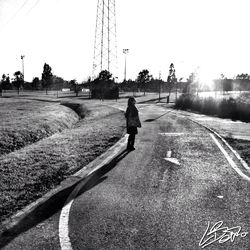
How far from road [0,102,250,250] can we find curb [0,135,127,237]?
0.96ft

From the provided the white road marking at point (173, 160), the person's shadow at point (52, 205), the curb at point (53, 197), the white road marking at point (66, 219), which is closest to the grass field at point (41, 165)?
the curb at point (53, 197)

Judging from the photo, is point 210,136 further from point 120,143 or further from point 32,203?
point 32,203

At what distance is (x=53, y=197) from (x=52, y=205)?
43 cm

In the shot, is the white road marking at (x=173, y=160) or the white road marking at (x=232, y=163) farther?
the white road marking at (x=173, y=160)

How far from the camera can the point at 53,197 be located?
18.8ft

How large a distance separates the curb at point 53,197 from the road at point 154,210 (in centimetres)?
29

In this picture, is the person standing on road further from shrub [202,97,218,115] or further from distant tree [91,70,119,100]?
distant tree [91,70,119,100]

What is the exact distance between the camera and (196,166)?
8062 mm

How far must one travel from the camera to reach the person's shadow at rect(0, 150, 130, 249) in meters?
4.25

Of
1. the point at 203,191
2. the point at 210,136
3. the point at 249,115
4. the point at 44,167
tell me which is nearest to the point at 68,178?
the point at 44,167

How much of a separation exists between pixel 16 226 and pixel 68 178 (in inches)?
100

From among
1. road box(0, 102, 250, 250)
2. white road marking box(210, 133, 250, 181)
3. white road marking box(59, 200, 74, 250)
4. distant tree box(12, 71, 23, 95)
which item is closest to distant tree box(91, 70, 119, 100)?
distant tree box(12, 71, 23, 95)

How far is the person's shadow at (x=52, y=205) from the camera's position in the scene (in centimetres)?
425

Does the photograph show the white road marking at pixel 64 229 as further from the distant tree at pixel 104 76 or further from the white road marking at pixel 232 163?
the distant tree at pixel 104 76
